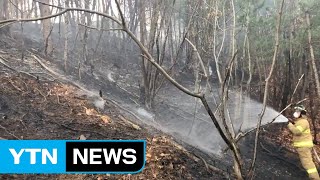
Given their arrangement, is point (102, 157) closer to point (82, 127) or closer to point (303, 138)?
point (82, 127)

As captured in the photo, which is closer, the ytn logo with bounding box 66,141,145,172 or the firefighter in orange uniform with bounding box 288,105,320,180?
the ytn logo with bounding box 66,141,145,172

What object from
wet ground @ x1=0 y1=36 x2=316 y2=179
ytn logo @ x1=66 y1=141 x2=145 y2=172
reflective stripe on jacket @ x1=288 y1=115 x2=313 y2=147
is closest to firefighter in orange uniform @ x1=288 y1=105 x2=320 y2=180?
reflective stripe on jacket @ x1=288 y1=115 x2=313 y2=147

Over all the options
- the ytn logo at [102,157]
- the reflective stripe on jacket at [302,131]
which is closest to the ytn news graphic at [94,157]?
the ytn logo at [102,157]

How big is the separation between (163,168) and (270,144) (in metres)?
5.45

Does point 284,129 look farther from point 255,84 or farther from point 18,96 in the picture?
point 18,96

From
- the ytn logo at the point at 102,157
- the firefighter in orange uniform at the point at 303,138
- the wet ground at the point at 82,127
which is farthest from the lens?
the firefighter in orange uniform at the point at 303,138

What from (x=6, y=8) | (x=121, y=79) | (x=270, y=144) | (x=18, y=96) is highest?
(x=6, y=8)

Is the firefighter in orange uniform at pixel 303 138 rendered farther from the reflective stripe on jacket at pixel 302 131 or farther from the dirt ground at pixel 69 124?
the dirt ground at pixel 69 124

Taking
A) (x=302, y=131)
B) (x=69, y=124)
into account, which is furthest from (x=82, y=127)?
(x=302, y=131)

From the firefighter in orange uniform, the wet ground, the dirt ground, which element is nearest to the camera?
the dirt ground

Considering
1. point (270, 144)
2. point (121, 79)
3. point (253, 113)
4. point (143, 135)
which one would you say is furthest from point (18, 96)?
point (253, 113)

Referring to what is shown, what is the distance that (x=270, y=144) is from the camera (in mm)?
9945

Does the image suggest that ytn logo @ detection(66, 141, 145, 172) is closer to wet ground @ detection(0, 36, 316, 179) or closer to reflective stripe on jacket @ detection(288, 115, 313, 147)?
wet ground @ detection(0, 36, 316, 179)

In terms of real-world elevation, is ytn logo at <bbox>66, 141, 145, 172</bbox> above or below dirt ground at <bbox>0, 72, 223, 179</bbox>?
above
